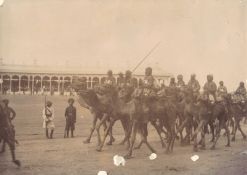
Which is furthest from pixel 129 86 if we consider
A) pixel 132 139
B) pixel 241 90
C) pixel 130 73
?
pixel 241 90

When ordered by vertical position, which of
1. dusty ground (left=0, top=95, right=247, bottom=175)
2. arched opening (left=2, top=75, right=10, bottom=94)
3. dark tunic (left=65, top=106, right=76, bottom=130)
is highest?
arched opening (left=2, top=75, right=10, bottom=94)

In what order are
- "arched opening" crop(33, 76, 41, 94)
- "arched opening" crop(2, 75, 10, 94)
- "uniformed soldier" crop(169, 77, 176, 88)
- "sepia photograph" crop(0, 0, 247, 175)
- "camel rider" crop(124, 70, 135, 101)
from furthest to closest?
"arched opening" crop(33, 76, 41, 94), "uniformed soldier" crop(169, 77, 176, 88), "arched opening" crop(2, 75, 10, 94), "camel rider" crop(124, 70, 135, 101), "sepia photograph" crop(0, 0, 247, 175)

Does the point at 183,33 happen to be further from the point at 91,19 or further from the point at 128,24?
the point at 91,19

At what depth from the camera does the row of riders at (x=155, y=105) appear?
29.1 ft

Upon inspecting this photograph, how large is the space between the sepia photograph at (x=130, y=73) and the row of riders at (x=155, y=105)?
0.02 meters

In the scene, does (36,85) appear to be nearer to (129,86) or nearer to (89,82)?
(89,82)

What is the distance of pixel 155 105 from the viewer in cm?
918

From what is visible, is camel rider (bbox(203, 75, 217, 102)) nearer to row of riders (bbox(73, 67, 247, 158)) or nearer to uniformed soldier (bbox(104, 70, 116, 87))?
row of riders (bbox(73, 67, 247, 158))

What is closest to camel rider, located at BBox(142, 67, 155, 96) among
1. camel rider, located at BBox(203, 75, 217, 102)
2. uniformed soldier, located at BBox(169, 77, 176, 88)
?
uniformed soldier, located at BBox(169, 77, 176, 88)

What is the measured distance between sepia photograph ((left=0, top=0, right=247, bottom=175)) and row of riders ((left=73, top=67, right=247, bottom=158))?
2 cm

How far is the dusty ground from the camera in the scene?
805 centimetres

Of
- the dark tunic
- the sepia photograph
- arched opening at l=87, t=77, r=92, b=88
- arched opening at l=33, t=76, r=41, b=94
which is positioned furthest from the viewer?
arched opening at l=33, t=76, r=41, b=94

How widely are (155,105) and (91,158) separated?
Result: 147cm

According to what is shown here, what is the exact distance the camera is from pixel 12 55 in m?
8.50
